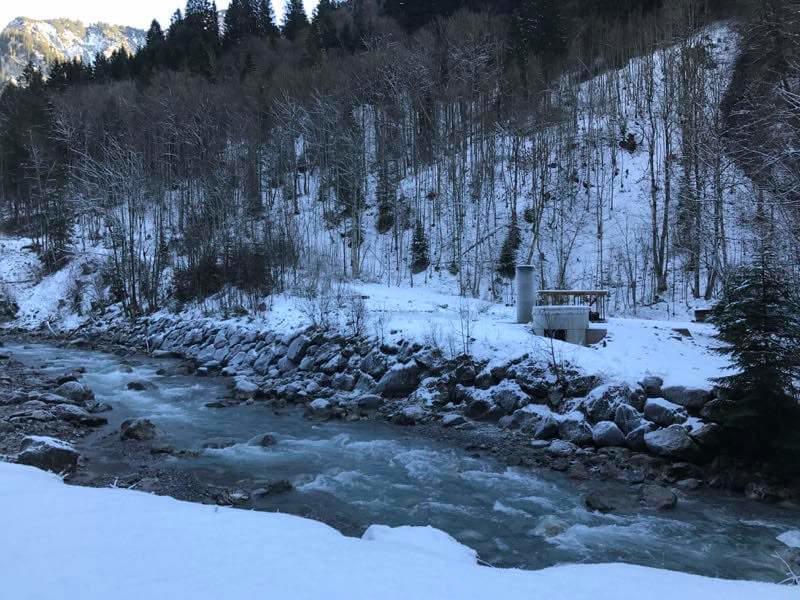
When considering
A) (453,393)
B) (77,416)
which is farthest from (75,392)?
(453,393)

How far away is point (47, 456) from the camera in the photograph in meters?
7.58

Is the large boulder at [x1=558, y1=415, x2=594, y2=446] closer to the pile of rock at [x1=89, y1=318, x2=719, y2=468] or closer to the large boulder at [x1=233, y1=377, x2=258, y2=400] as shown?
the pile of rock at [x1=89, y1=318, x2=719, y2=468]

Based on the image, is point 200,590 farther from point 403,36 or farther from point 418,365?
point 403,36

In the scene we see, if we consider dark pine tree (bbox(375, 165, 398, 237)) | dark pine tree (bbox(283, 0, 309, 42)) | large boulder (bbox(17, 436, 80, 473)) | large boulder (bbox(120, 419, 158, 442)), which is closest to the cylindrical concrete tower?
large boulder (bbox(120, 419, 158, 442))

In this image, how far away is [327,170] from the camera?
36.4m

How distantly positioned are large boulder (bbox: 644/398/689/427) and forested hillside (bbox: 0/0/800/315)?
22.4ft

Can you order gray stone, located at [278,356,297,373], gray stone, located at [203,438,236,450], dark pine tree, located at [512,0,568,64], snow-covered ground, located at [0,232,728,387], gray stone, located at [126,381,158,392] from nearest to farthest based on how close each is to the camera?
gray stone, located at [203,438,236,450]
snow-covered ground, located at [0,232,728,387]
gray stone, located at [126,381,158,392]
gray stone, located at [278,356,297,373]
dark pine tree, located at [512,0,568,64]

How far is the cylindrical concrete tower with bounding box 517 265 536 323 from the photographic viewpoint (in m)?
14.4

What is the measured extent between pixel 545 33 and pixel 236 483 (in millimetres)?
42034

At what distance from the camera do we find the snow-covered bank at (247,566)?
3.42 m

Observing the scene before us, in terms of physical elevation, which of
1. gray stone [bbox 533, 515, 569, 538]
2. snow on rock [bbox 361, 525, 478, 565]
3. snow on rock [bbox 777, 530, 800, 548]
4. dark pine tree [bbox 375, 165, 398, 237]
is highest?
dark pine tree [bbox 375, 165, 398, 237]

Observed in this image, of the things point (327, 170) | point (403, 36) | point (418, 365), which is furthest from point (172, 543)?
point (403, 36)

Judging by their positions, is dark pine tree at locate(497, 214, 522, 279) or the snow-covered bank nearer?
the snow-covered bank

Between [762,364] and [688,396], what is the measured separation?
6.26 feet
